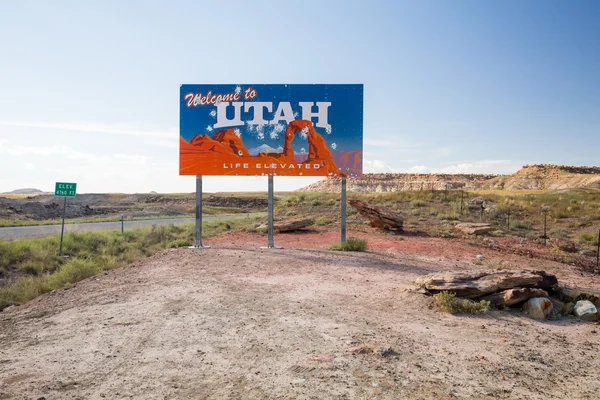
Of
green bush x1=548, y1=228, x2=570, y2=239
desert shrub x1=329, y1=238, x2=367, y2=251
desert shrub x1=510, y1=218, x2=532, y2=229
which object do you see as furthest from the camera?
desert shrub x1=510, y1=218, x2=532, y2=229

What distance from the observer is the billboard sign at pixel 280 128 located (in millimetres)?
15523

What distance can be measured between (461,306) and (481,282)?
1.02 m

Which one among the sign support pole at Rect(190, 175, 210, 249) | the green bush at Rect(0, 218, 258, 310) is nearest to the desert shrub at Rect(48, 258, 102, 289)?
the green bush at Rect(0, 218, 258, 310)

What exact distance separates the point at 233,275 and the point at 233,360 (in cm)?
548

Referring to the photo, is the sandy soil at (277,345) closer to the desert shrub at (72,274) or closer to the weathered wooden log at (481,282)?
the weathered wooden log at (481,282)

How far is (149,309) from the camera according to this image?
746 cm

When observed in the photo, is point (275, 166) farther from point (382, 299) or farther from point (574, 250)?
point (574, 250)

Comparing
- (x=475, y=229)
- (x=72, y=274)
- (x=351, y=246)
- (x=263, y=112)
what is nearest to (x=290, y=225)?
(x=351, y=246)

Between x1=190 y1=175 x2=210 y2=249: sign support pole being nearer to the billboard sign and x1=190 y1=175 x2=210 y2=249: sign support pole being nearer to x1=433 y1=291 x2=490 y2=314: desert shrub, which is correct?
the billboard sign

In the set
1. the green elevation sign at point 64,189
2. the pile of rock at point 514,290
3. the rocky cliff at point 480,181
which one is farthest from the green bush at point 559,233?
the rocky cliff at point 480,181

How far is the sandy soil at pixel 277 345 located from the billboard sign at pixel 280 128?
610 centimetres

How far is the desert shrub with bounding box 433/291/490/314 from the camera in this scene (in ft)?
24.9

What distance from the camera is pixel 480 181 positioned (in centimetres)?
9975

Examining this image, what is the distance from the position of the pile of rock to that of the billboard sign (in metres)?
7.43
